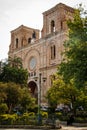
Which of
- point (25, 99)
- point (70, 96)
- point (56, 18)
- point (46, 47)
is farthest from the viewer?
point (46, 47)

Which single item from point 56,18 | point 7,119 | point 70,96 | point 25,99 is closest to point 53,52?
point 56,18

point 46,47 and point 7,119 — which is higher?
point 46,47

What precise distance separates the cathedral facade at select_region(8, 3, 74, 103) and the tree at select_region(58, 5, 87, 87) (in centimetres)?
2869

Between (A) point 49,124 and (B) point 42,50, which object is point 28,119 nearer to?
(A) point 49,124

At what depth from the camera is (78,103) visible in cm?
3350

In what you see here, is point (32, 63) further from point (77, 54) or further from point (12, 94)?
point (77, 54)

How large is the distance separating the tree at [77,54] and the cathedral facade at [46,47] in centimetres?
2869

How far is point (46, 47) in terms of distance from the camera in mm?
60250

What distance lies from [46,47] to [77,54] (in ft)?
122

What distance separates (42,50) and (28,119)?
A: 33341 mm

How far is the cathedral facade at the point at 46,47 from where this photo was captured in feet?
188

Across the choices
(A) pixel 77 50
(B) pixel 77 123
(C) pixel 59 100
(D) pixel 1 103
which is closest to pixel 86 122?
(B) pixel 77 123

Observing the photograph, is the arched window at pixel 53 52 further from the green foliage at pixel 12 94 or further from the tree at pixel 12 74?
the green foliage at pixel 12 94

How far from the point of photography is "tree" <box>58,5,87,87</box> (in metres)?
22.8
